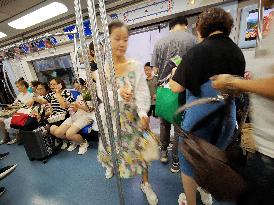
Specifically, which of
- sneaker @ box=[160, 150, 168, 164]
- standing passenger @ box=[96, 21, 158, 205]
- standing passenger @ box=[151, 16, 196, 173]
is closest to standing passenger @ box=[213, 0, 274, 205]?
standing passenger @ box=[96, 21, 158, 205]

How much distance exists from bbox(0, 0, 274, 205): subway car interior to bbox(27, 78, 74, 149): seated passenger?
2 cm

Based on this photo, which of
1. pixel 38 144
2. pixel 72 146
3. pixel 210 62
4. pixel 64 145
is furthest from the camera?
pixel 64 145

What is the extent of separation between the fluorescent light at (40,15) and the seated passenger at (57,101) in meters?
1.64

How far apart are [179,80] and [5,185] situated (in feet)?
10.8

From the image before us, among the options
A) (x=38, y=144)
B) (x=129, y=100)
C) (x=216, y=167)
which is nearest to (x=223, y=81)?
(x=216, y=167)

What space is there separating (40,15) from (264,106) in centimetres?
511

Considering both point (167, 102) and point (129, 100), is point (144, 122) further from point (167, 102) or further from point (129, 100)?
point (167, 102)

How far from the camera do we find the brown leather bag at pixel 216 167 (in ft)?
2.60

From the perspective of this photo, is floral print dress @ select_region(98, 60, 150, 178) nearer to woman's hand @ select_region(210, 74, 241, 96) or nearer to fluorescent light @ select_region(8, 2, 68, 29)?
woman's hand @ select_region(210, 74, 241, 96)

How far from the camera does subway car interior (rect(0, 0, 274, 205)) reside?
2.65 ft

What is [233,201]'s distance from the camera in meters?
0.82

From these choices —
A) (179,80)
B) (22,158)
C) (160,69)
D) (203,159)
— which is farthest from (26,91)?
(203,159)

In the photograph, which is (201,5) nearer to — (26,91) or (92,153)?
(92,153)

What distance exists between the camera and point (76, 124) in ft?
11.9
